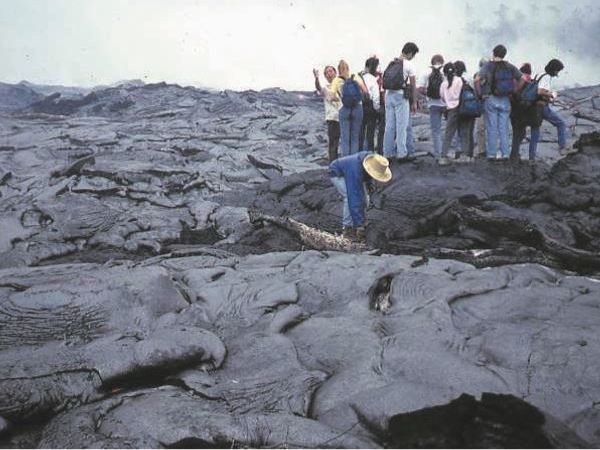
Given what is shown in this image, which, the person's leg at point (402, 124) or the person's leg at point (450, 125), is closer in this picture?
the person's leg at point (402, 124)

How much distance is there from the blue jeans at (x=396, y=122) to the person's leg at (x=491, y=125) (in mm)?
1367

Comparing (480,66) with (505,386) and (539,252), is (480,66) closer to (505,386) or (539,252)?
(539,252)

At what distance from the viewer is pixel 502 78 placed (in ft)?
24.1

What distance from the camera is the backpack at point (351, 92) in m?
7.53

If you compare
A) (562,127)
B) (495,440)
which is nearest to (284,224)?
(495,440)

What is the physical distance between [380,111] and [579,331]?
19.5ft

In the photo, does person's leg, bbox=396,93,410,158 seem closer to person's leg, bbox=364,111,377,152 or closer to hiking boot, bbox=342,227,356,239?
person's leg, bbox=364,111,377,152

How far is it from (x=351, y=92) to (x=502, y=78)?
240 centimetres

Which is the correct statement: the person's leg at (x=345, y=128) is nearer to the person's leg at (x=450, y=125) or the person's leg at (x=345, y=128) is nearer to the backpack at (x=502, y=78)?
the person's leg at (x=450, y=125)

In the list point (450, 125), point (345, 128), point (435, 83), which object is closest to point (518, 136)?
point (450, 125)

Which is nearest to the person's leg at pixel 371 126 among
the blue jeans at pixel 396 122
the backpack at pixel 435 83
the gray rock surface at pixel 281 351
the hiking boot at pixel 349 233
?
the blue jeans at pixel 396 122

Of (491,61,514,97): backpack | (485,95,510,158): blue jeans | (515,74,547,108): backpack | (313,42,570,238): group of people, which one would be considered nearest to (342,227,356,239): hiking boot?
(313,42,570,238): group of people

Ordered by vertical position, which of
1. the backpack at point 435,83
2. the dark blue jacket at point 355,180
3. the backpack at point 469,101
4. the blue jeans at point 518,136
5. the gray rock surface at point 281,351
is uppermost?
the backpack at point 435,83

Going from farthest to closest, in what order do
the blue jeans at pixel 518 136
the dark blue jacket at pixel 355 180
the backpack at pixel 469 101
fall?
the blue jeans at pixel 518 136, the backpack at pixel 469 101, the dark blue jacket at pixel 355 180
